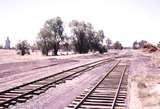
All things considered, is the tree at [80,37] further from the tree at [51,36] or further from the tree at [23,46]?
the tree at [23,46]

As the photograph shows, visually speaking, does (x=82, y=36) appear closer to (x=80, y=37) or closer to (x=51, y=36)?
(x=80, y=37)

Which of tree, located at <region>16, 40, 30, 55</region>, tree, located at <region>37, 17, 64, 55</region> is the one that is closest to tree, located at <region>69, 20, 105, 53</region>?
tree, located at <region>37, 17, 64, 55</region>

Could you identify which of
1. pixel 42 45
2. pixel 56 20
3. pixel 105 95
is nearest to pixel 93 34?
pixel 56 20

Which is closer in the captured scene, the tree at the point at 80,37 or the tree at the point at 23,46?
the tree at the point at 23,46

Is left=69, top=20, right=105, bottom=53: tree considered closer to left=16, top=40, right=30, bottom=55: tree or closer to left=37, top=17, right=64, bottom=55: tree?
left=37, top=17, right=64, bottom=55: tree

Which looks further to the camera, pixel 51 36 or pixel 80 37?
pixel 80 37

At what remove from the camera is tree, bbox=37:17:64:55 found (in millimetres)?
98188

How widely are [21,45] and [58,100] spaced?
77844 millimetres

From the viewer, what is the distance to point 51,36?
101 m

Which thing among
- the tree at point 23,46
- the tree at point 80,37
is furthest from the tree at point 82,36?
the tree at point 23,46

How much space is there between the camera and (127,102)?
47.9ft

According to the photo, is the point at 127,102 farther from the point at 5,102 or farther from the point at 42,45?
the point at 42,45

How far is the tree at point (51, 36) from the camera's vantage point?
98188 mm

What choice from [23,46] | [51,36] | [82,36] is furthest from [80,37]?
[23,46]
